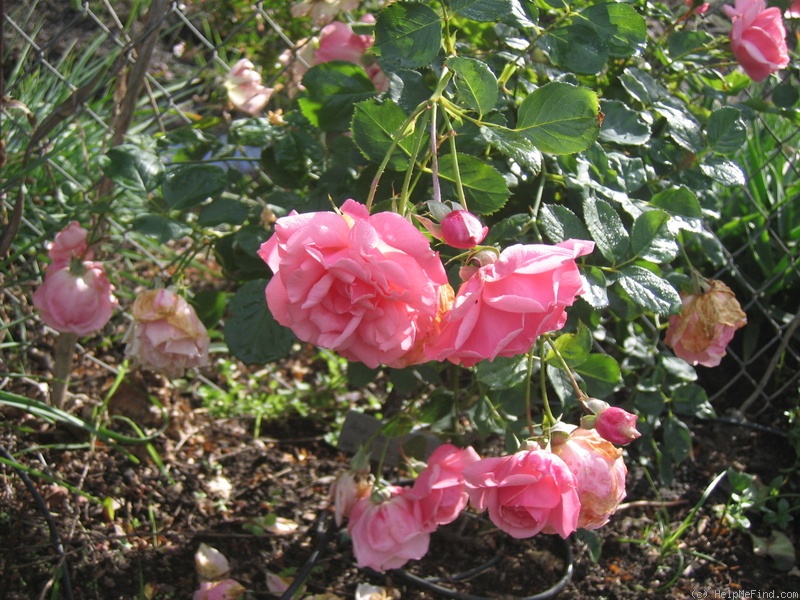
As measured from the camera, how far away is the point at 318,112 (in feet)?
3.43

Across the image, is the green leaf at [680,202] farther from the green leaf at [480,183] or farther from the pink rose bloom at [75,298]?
the pink rose bloom at [75,298]

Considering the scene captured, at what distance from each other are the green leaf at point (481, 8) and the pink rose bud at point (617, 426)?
1.34 feet

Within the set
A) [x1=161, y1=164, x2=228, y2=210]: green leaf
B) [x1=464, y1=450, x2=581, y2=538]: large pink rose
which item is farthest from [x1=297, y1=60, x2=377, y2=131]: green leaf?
[x1=464, y1=450, x2=581, y2=538]: large pink rose

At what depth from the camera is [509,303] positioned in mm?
637

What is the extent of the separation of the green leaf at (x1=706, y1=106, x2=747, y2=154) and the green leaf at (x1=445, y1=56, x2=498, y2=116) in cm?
46

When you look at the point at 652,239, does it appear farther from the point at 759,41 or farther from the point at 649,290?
the point at 759,41

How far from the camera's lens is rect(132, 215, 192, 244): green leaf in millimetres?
1070

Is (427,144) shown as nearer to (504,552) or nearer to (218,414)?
(504,552)

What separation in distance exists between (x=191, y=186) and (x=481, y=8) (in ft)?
1.65

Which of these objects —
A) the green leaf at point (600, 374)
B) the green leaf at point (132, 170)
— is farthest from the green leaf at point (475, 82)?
the green leaf at point (132, 170)

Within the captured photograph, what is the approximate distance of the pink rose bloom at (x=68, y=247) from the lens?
122 cm

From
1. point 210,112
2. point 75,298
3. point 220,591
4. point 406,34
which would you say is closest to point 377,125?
point 406,34

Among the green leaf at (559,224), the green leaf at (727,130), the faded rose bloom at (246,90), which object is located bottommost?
the faded rose bloom at (246,90)

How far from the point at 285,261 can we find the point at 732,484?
1.20 meters
